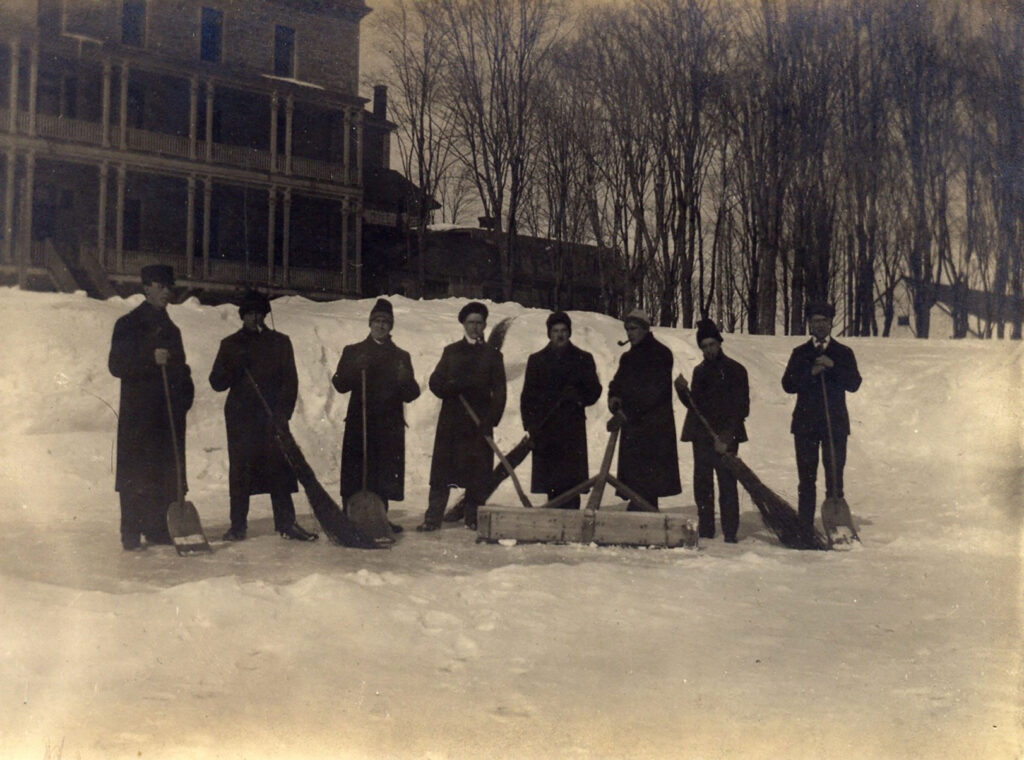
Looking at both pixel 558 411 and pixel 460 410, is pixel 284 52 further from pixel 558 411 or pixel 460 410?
pixel 558 411

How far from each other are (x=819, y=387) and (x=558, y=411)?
216cm

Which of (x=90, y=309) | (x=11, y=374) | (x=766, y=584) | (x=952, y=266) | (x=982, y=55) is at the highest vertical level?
(x=982, y=55)

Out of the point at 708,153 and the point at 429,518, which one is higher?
the point at 708,153

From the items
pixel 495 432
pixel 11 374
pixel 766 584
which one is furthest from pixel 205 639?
pixel 495 432

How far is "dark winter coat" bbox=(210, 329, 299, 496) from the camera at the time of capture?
8133 millimetres

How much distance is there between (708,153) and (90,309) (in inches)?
519

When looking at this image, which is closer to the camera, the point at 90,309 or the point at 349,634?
the point at 349,634

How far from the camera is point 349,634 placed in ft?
→ 17.2

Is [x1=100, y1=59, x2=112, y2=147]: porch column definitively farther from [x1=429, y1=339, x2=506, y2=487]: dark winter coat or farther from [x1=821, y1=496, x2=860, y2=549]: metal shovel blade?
[x1=821, y1=496, x2=860, y2=549]: metal shovel blade

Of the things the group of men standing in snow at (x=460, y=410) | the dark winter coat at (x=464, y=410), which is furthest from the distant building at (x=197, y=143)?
the group of men standing in snow at (x=460, y=410)

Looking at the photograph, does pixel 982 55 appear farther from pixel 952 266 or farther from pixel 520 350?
pixel 952 266

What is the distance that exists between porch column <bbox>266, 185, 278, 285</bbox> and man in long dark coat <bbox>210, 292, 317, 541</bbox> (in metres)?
14.9

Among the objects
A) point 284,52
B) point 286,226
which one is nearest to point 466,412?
point 286,226

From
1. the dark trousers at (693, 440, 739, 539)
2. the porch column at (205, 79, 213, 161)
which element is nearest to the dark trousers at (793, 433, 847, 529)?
the dark trousers at (693, 440, 739, 539)
